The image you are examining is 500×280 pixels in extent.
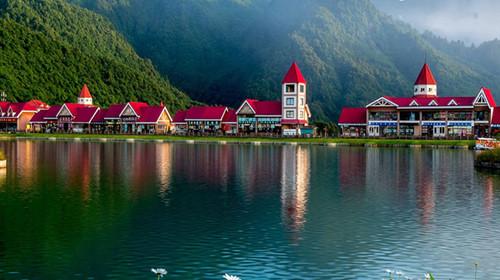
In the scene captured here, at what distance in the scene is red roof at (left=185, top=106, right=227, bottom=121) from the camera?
134 metres

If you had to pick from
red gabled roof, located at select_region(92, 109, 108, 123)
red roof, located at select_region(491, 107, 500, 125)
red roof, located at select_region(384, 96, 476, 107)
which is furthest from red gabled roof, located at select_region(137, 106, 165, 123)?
red roof, located at select_region(491, 107, 500, 125)

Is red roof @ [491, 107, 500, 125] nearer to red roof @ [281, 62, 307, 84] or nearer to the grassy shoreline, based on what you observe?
the grassy shoreline

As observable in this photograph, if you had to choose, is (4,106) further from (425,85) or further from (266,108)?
(425,85)

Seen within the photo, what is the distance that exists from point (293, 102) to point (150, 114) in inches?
1484

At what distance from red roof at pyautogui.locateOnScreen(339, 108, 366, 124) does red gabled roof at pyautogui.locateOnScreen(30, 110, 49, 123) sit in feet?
259

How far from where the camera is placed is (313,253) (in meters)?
20.0

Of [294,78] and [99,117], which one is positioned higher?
[294,78]

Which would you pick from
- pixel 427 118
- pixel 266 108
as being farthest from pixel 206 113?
pixel 427 118

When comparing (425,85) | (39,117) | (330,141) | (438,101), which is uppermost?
(425,85)

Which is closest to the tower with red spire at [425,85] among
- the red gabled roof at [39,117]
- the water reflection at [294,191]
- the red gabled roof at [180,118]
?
the red gabled roof at [180,118]

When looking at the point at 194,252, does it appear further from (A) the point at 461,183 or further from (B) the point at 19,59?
(B) the point at 19,59

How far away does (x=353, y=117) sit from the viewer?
12631 centimetres

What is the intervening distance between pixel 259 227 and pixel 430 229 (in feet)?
24.0

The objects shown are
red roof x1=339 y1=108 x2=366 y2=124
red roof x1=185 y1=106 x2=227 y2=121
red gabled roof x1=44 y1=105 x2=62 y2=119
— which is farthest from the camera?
red gabled roof x1=44 y1=105 x2=62 y2=119
